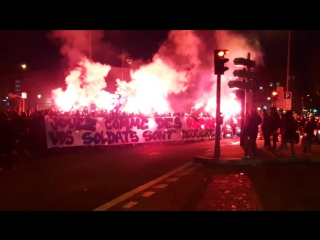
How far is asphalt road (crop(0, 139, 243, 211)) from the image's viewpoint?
7.64 m

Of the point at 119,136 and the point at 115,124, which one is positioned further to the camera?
the point at 119,136

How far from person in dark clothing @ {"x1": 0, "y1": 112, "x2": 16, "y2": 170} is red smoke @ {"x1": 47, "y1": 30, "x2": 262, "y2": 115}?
64.9ft

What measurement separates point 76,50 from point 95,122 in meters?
17.4

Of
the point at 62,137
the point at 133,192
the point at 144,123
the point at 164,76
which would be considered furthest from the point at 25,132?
the point at 164,76

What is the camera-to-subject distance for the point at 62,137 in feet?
52.5

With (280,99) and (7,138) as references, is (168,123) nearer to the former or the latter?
(280,99)

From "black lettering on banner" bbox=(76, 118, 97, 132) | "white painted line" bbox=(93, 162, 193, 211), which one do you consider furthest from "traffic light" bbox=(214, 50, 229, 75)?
"black lettering on banner" bbox=(76, 118, 97, 132)

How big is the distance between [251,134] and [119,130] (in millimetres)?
7069

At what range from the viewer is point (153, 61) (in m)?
32.8

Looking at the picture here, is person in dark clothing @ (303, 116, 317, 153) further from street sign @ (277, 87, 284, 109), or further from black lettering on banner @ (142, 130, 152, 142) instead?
black lettering on banner @ (142, 130, 152, 142)
